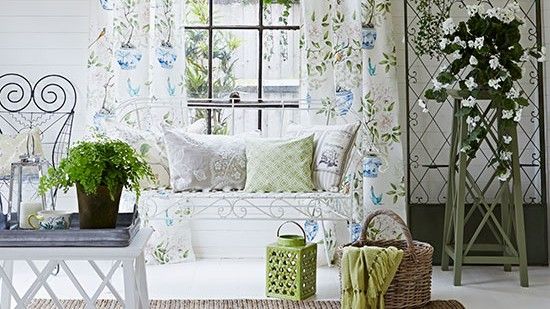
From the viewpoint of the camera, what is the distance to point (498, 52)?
4.23 m

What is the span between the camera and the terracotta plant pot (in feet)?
9.39

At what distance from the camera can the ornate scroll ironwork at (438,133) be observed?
5.11 meters

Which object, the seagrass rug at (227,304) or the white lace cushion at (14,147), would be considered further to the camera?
the white lace cushion at (14,147)

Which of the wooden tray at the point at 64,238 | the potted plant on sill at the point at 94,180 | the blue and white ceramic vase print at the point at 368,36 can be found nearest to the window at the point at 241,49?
the blue and white ceramic vase print at the point at 368,36

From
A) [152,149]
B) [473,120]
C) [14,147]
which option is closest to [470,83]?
[473,120]

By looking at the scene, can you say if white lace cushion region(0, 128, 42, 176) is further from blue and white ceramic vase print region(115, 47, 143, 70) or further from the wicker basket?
the wicker basket

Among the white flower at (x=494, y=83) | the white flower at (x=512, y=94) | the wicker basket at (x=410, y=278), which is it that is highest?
the white flower at (x=494, y=83)

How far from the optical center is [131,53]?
4910 mm

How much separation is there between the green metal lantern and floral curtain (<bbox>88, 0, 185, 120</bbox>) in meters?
1.55

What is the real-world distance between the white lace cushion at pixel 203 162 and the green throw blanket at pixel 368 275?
3.76 feet

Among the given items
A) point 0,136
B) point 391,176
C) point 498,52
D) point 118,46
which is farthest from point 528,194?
point 0,136

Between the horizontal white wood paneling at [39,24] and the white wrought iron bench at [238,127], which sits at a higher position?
the horizontal white wood paneling at [39,24]

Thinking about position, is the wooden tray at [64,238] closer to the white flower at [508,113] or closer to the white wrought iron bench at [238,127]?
the white wrought iron bench at [238,127]

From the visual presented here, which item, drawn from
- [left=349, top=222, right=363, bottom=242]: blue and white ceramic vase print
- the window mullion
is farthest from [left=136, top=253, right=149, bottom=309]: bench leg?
the window mullion
